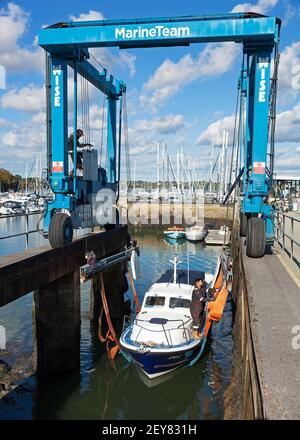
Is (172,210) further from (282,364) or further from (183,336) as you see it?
(282,364)

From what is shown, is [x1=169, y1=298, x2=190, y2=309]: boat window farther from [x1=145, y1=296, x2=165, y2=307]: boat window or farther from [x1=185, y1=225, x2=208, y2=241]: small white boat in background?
[x1=185, y1=225, x2=208, y2=241]: small white boat in background

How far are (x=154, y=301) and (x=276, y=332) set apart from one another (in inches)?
329

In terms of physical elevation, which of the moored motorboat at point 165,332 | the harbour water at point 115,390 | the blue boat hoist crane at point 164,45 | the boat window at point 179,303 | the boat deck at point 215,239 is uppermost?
the blue boat hoist crane at point 164,45

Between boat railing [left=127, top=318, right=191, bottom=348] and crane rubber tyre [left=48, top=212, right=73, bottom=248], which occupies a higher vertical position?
crane rubber tyre [left=48, top=212, right=73, bottom=248]

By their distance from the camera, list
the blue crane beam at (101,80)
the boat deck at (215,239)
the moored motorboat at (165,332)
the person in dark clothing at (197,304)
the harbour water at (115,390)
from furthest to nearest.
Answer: the boat deck at (215,239) < the blue crane beam at (101,80) < the person in dark clothing at (197,304) < the moored motorboat at (165,332) < the harbour water at (115,390)

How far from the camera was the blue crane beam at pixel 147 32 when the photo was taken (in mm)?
12859

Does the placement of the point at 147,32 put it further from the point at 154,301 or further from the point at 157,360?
the point at 157,360

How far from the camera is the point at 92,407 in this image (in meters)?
12.2

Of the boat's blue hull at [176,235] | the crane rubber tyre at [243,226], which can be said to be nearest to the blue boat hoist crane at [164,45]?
the crane rubber tyre at [243,226]

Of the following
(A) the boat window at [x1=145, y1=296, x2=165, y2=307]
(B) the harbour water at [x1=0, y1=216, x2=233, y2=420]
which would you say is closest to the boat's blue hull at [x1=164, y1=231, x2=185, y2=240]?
(B) the harbour water at [x1=0, y1=216, x2=233, y2=420]

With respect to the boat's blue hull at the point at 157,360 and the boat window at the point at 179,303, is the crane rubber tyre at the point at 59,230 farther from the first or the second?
the boat window at the point at 179,303

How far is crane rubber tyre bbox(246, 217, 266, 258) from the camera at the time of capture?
12805 mm

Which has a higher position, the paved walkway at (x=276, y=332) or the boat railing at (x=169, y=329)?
the paved walkway at (x=276, y=332)

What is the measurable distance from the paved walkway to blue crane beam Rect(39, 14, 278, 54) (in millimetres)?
6769
